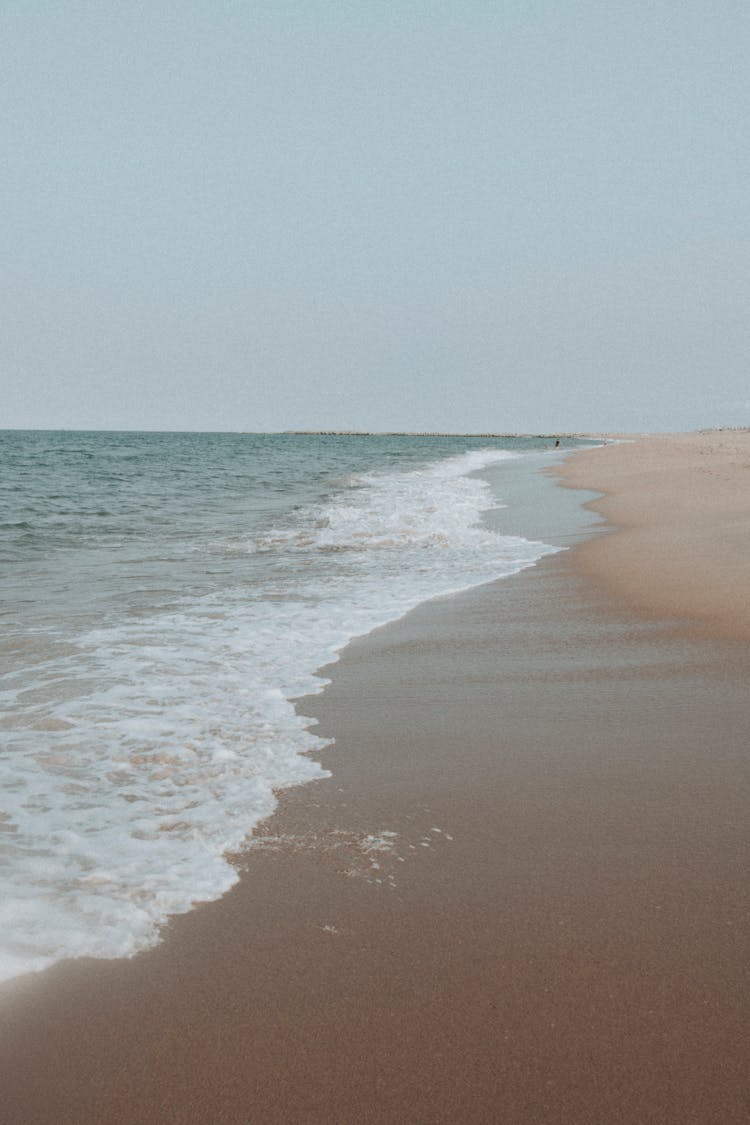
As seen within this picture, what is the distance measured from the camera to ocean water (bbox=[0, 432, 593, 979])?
255cm

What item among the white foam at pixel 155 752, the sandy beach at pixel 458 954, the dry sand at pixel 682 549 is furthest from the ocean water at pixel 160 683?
the dry sand at pixel 682 549

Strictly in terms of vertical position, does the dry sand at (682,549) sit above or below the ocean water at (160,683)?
above

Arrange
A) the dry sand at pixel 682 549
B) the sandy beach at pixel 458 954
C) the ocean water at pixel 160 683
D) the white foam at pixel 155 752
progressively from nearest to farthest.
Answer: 1. the sandy beach at pixel 458 954
2. the white foam at pixel 155 752
3. the ocean water at pixel 160 683
4. the dry sand at pixel 682 549

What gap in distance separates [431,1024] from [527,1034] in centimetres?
21

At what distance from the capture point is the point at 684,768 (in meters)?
3.22

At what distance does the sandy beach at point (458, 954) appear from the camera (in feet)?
5.59

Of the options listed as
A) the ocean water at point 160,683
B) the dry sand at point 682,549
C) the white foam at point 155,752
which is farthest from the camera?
the dry sand at point 682,549

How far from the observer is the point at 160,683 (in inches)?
181

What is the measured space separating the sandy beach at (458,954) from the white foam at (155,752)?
0.51ft

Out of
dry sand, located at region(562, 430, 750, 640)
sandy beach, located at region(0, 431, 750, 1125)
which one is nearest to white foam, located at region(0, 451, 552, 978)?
sandy beach, located at region(0, 431, 750, 1125)

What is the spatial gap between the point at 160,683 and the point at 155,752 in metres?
1.06

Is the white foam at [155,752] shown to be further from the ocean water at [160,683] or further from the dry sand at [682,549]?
the dry sand at [682,549]

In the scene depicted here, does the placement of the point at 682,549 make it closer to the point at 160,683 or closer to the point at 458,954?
the point at 160,683

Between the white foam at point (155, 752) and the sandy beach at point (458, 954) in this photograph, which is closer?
the sandy beach at point (458, 954)
